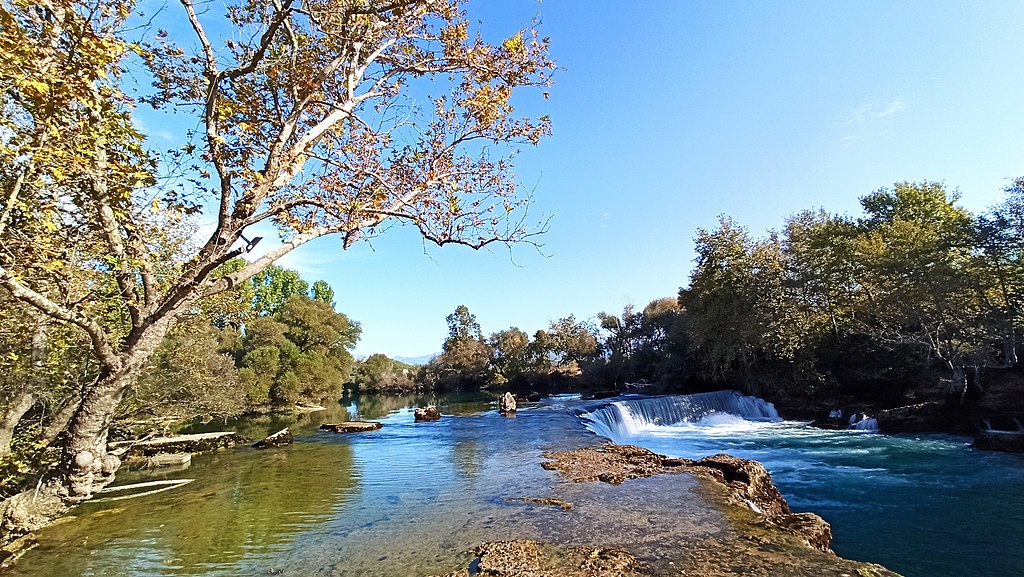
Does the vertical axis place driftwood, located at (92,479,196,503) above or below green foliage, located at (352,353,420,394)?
below

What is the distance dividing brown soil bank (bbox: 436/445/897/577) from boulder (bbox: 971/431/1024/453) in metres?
10.6

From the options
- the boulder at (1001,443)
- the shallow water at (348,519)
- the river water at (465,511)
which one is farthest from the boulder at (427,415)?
the boulder at (1001,443)

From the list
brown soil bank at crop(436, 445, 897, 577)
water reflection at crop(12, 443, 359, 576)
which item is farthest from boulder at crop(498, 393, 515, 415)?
brown soil bank at crop(436, 445, 897, 577)

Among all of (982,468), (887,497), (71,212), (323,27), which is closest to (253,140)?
(323,27)

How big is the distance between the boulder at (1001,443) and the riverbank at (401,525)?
11766 millimetres

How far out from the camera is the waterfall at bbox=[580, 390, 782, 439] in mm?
19500

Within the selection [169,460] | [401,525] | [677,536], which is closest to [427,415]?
[169,460]

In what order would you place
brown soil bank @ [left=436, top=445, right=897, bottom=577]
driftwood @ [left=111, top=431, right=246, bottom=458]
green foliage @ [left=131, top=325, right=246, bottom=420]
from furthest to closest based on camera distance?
driftwood @ [left=111, top=431, right=246, bottom=458], green foliage @ [left=131, top=325, right=246, bottom=420], brown soil bank @ [left=436, top=445, right=897, bottom=577]

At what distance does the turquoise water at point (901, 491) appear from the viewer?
6492mm

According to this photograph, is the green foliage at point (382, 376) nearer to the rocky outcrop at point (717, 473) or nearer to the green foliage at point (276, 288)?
the green foliage at point (276, 288)

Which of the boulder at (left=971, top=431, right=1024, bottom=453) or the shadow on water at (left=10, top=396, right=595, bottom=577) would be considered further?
the boulder at (left=971, top=431, right=1024, bottom=453)

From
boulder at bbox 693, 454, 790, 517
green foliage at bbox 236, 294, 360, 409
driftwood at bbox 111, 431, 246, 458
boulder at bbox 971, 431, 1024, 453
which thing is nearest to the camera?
boulder at bbox 693, 454, 790, 517

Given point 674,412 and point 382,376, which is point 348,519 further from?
point 382,376

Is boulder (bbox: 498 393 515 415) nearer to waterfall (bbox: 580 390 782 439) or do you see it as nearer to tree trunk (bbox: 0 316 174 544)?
waterfall (bbox: 580 390 782 439)
